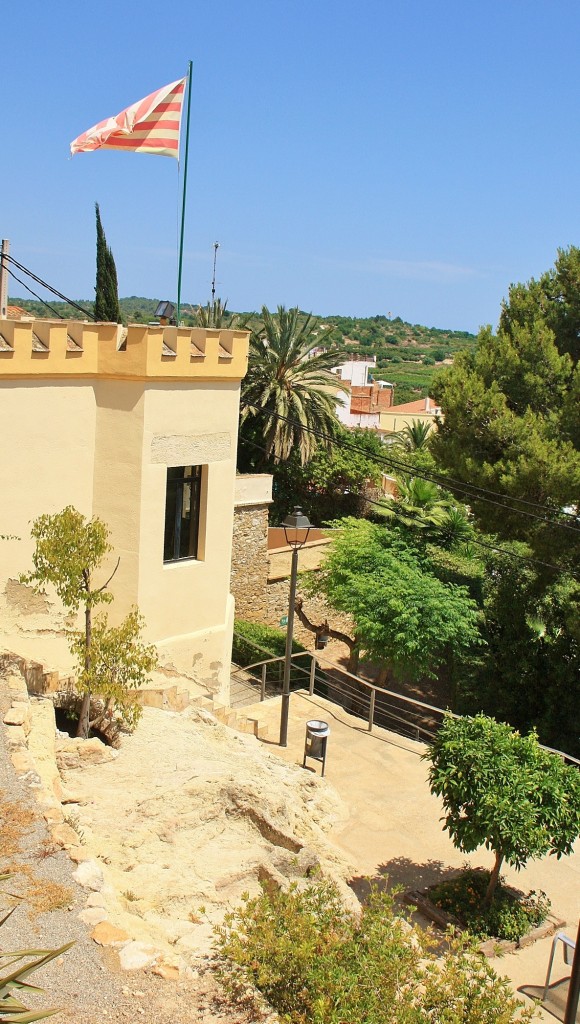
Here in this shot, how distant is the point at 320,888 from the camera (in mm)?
5871

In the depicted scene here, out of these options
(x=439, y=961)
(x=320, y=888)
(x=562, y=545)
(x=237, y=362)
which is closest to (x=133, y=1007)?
(x=320, y=888)

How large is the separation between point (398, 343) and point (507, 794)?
471ft

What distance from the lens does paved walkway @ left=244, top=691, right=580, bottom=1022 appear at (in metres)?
7.85

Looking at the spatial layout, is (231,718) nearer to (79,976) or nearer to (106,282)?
(79,976)

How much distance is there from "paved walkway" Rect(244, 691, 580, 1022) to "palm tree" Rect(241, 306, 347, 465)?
13835 millimetres

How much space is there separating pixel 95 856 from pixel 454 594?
13.2 metres

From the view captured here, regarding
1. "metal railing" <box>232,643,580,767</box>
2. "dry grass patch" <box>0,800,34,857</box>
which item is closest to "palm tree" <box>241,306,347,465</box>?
"metal railing" <box>232,643,580,767</box>

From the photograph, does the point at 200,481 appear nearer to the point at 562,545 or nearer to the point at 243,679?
the point at 243,679

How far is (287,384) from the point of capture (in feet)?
83.6

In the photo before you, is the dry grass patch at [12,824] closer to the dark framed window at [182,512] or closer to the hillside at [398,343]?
the dark framed window at [182,512]

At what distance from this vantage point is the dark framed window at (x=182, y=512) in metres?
11.0

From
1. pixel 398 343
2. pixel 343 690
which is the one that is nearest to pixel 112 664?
pixel 343 690

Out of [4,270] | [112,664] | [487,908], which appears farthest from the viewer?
[4,270]

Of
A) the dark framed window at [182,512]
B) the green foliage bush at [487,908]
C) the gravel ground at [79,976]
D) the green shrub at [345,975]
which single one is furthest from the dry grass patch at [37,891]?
the dark framed window at [182,512]
